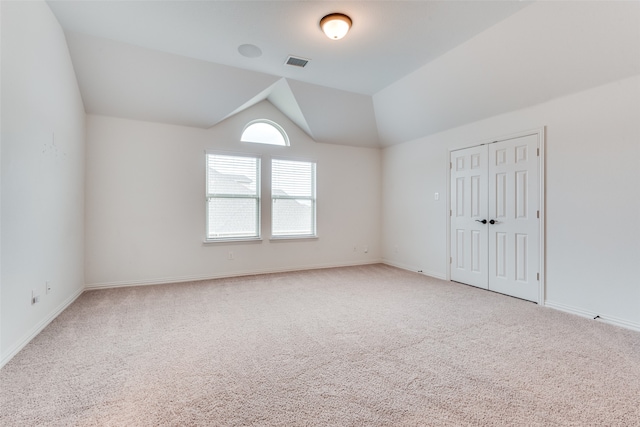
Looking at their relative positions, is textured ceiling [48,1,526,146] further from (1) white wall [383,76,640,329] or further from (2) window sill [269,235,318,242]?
(2) window sill [269,235,318,242]

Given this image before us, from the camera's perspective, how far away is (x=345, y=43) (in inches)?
130

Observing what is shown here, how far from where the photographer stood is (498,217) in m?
3.94

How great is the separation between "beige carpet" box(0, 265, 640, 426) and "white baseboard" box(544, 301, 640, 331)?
0.47 feet

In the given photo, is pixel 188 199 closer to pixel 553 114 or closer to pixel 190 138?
pixel 190 138

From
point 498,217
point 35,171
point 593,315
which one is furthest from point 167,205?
point 593,315

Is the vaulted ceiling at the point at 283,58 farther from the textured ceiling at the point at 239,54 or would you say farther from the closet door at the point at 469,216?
the closet door at the point at 469,216

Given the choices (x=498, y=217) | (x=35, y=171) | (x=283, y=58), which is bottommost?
(x=498, y=217)

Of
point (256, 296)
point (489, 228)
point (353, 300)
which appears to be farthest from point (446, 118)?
point (256, 296)

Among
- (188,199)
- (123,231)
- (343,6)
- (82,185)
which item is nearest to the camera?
(343,6)

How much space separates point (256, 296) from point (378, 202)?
11.1ft

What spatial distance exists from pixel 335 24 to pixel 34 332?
3.94 m

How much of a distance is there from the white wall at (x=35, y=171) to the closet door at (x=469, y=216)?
5048 mm

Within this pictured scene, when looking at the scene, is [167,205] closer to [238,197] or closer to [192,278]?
[238,197]

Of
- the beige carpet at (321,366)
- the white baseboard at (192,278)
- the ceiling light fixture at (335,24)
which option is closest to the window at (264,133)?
the white baseboard at (192,278)
